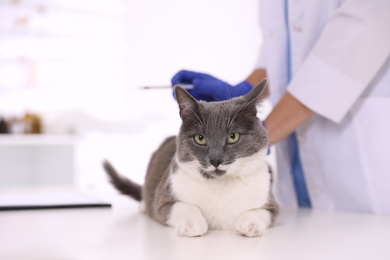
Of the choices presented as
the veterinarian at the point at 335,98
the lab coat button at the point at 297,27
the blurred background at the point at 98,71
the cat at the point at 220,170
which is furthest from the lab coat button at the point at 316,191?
the blurred background at the point at 98,71

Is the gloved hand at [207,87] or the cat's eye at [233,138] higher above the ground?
the gloved hand at [207,87]

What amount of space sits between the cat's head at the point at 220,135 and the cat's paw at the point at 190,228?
11 centimetres

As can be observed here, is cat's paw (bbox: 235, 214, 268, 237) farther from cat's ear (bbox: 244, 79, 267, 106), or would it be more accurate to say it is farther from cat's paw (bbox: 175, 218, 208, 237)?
cat's ear (bbox: 244, 79, 267, 106)

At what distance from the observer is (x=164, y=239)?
0.84 meters

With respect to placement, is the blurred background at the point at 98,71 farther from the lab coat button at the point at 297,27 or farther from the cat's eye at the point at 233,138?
the cat's eye at the point at 233,138

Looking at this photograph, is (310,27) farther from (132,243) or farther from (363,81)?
(132,243)

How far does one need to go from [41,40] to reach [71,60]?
38 cm

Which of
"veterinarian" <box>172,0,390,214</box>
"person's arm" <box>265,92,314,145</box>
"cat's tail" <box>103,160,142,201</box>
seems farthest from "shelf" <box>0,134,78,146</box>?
"person's arm" <box>265,92,314,145</box>

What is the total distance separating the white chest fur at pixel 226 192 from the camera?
98 centimetres

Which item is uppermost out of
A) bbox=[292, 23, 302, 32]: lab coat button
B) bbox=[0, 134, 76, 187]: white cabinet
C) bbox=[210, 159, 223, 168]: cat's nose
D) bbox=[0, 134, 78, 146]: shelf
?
bbox=[292, 23, 302, 32]: lab coat button

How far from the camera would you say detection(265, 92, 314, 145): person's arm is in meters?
1.27

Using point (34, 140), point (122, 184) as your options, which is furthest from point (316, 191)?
point (34, 140)

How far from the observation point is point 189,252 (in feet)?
Result: 2.36

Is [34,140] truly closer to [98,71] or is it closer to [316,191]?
[98,71]
